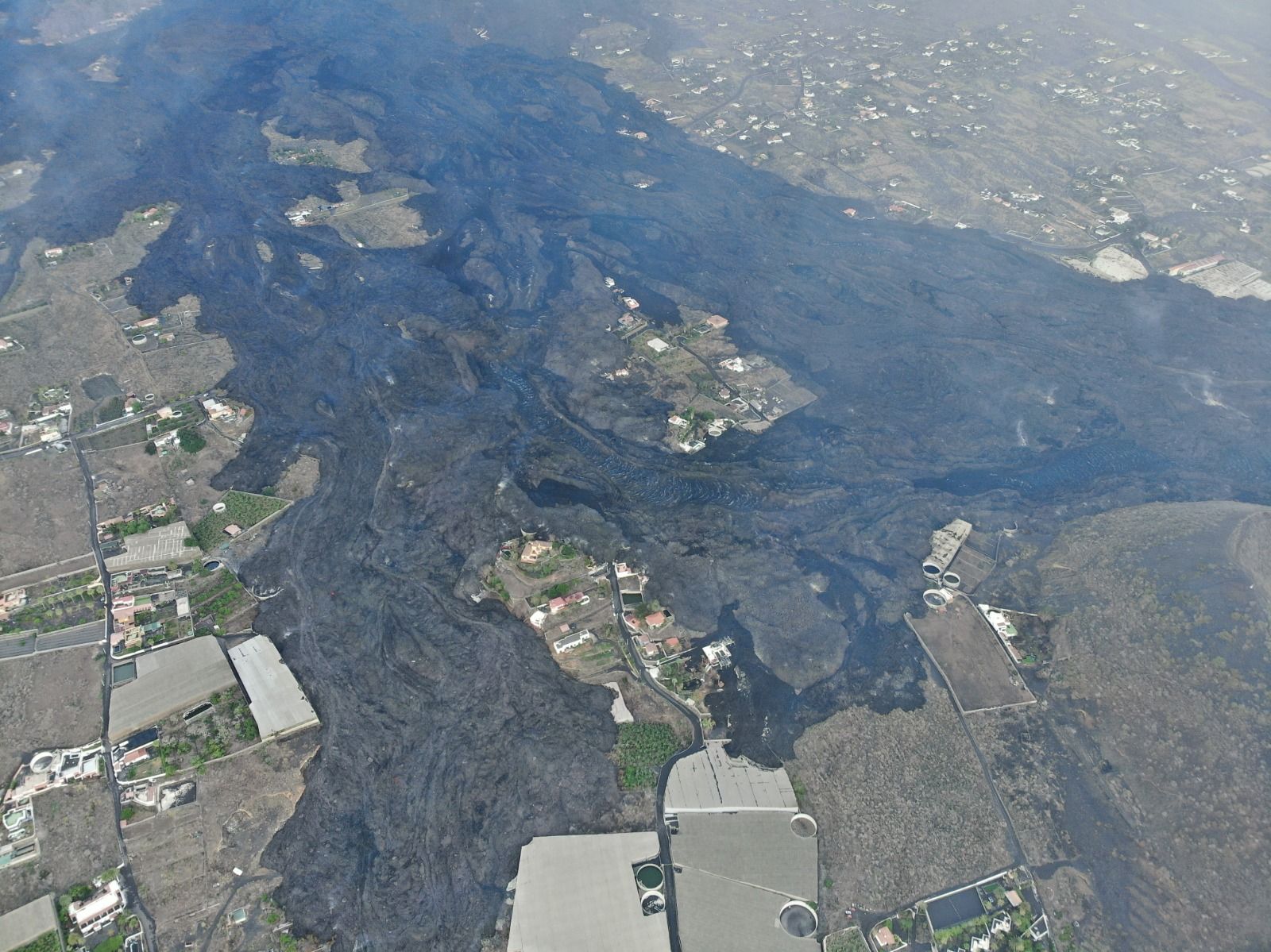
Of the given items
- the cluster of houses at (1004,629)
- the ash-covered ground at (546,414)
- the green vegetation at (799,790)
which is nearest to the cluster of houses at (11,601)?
the ash-covered ground at (546,414)

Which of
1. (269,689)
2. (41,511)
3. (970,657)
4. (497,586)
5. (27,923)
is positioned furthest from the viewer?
(41,511)

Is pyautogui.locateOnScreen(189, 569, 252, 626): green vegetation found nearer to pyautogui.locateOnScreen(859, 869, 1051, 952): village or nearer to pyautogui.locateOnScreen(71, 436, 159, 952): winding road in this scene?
pyautogui.locateOnScreen(71, 436, 159, 952): winding road

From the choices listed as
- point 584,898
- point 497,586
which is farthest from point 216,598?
point 584,898

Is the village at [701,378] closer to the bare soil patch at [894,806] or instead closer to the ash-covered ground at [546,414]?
the ash-covered ground at [546,414]

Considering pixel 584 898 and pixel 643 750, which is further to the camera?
pixel 643 750

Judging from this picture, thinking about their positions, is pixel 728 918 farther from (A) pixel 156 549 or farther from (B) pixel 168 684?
(A) pixel 156 549

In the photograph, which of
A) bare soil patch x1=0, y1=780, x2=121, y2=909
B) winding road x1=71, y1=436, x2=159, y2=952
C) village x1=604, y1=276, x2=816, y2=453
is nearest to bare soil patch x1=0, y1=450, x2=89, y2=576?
winding road x1=71, y1=436, x2=159, y2=952

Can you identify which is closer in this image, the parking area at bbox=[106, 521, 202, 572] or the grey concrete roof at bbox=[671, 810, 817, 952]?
the grey concrete roof at bbox=[671, 810, 817, 952]
